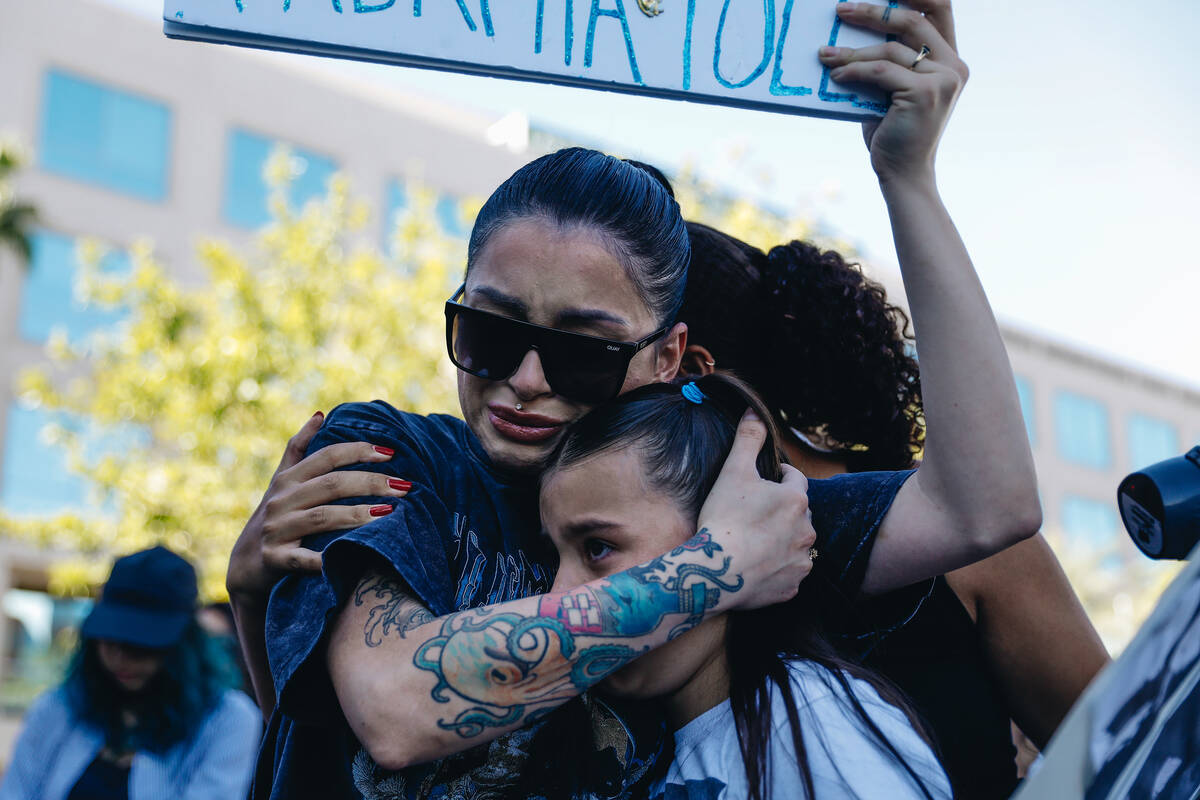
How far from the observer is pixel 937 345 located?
1.70 meters

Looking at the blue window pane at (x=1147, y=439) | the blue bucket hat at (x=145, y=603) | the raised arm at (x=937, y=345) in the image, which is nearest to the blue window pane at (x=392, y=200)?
the blue bucket hat at (x=145, y=603)

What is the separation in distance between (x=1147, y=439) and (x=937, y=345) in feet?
145

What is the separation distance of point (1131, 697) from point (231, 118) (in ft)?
84.1

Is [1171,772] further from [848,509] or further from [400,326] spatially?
[400,326]

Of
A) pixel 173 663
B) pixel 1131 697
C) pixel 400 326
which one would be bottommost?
pixel 400 326

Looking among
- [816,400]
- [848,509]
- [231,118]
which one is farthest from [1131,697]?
[231,118]

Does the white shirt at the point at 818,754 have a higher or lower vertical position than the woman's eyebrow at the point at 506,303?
lower

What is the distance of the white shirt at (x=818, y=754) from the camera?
1573mm

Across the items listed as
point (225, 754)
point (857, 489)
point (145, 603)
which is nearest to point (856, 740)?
→ point (857, 489)

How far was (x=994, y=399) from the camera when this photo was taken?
1.67 m

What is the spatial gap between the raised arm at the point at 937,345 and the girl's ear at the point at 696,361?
2.20 ft

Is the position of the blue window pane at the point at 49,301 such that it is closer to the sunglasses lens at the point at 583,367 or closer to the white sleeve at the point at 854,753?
the sunglasses lens at the point at 583,367

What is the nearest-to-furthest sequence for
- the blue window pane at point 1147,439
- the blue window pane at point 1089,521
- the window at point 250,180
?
the window at point 250,180 < the blue window pane at point 1089,521 < the blue window pane at point 1147,439

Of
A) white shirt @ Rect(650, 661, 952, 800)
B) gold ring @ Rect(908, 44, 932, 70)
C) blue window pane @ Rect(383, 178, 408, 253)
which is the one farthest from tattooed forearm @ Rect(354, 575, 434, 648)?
blue window pane @ Rect(383, 178, 408, 253)
